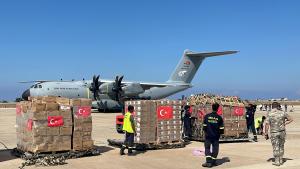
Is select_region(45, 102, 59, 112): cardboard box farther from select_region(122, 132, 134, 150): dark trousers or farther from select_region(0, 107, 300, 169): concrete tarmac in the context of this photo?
select_region(122, 132, 134, 150): dark trousers

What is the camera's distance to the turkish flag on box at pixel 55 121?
1207 cm

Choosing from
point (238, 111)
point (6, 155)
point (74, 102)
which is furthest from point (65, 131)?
point (238, 111)

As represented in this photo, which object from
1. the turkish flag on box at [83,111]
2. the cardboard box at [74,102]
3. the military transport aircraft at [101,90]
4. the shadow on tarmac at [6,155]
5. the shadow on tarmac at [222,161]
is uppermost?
the military transport aircraft at [101,90]

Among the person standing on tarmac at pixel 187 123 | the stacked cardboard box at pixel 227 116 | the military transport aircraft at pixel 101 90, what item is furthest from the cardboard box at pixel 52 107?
the military transport aircraft at pixel 101 90

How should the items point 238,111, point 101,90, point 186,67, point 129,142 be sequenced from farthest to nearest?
point 186,67 < point 101,90 < point 238,111 < point 129,142

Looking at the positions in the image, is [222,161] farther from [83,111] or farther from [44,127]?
[44,127]

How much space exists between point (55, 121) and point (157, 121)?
3909 mm

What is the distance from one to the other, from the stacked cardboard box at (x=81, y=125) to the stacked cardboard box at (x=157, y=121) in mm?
2026

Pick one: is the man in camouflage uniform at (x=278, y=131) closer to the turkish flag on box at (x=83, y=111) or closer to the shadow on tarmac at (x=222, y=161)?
the shadow on tarmac at (x=222, y=161)

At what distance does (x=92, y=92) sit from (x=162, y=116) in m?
25.0

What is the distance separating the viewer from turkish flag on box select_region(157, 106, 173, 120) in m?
14.8

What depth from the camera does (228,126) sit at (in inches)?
663

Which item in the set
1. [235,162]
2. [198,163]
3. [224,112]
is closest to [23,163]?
[198,163]

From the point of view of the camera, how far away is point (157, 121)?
14.7m
